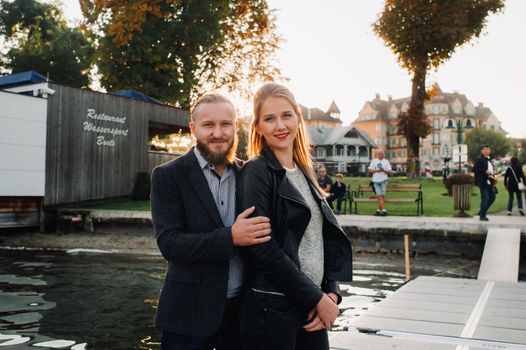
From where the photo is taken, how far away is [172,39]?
86.8 ft

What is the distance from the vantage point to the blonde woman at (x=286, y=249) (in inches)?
85.7

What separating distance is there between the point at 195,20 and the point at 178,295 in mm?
25714

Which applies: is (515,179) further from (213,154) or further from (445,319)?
(213,154)

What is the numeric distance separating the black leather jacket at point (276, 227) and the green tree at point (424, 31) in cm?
3035

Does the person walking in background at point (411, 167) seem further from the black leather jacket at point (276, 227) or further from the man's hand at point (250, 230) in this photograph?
the man's hand at point (250, 230)

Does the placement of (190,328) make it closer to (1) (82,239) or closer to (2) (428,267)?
(2) (428,267)

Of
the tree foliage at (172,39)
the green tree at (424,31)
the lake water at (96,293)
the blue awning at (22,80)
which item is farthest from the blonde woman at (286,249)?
the green tree at (424,31)

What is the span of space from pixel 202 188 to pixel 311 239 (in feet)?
1.83

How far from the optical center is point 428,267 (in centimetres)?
1120

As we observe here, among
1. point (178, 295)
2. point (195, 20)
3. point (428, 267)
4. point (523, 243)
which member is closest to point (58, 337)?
point (178, 295)

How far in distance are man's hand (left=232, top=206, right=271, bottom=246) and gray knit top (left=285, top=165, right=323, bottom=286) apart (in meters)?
0.28

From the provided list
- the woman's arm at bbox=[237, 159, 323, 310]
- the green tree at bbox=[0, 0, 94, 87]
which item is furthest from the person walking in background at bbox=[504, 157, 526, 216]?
the green tree at bbox=[0, 0, 94, 87]

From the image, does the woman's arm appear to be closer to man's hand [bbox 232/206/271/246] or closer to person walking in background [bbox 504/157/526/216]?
man's hand [bbox 232/206/271/246]

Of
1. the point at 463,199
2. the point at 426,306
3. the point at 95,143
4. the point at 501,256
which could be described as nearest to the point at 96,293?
the point at 426,306
